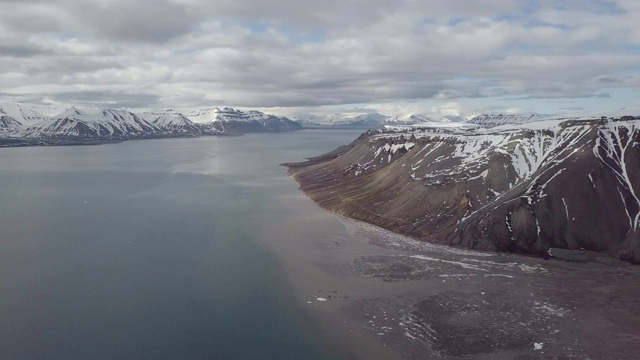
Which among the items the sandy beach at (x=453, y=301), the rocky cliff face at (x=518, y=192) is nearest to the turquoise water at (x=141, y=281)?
the sandy beach at (x=453, y=301)

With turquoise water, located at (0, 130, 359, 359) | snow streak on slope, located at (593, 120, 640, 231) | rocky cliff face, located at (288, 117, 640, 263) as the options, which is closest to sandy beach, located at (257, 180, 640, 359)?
turquoise water, located at (0, 130, 359, 359)

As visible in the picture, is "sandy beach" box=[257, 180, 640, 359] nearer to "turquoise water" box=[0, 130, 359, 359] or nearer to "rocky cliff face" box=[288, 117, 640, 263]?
"turquoise water" box=[0, 130, 359, 359]

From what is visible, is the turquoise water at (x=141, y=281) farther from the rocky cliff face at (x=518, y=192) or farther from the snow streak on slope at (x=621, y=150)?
the snow streak on slope at (x=621, y=150)

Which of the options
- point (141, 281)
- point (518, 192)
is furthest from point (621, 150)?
point (141, 281)

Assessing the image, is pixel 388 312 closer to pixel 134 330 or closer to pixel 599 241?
pixel 134 330

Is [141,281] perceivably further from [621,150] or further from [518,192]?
[621,150]

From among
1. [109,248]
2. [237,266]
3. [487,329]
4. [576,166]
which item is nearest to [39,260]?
[109,248]
